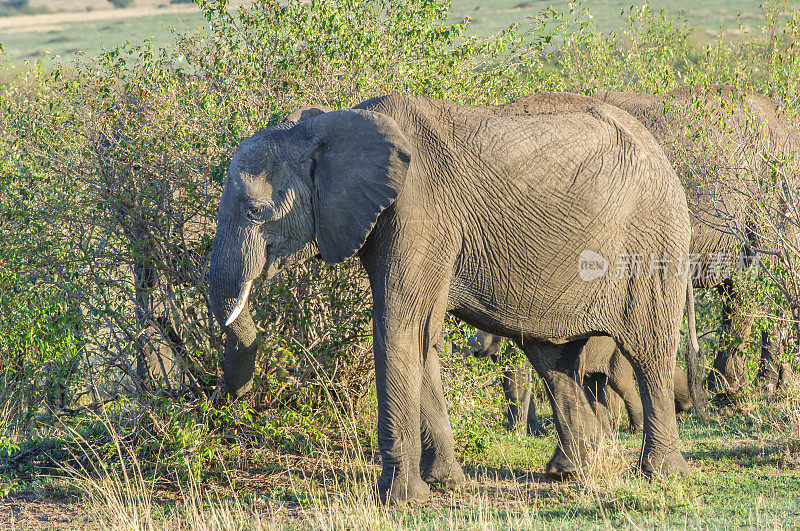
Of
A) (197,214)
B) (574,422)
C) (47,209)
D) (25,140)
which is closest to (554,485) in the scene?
(574,422)

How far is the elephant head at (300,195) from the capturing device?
6137 millimetres

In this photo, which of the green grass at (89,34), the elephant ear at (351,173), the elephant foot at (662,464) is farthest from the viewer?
the green grass at (89,34)

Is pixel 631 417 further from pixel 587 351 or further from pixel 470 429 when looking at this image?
pixel 470 429

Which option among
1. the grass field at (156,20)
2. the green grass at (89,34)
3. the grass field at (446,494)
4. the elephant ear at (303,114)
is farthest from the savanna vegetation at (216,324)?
the green grass at (89,34)

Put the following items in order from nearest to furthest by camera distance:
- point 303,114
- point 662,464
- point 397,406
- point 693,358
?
point 397,406 → point 303,114 → point 662,464 → point 693,358

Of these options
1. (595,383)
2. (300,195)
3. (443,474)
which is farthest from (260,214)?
(595,383)

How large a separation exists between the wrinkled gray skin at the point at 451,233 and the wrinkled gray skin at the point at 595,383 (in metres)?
0.86

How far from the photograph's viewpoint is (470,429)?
25.7 ft

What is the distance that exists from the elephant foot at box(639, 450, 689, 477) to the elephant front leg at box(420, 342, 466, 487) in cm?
130

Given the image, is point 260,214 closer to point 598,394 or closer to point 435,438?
point 435,438

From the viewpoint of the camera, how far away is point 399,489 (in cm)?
638

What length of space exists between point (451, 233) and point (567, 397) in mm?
1833

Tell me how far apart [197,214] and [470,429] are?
273 cm

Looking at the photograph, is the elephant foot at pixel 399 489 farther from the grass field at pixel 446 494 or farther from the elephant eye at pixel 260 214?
the elephant eye at pixel 260 214
